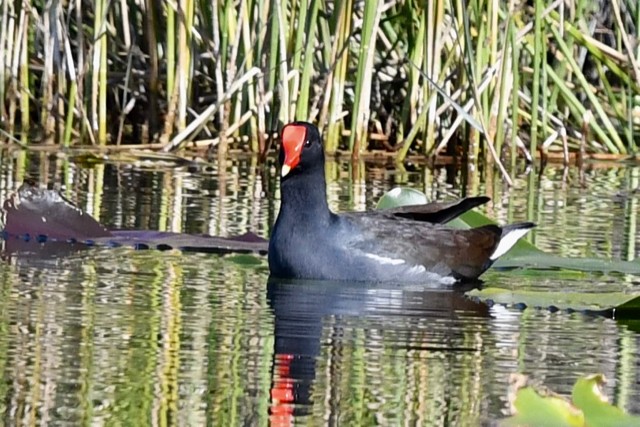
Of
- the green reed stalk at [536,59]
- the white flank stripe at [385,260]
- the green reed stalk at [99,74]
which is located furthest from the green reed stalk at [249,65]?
the white flank stripe at [385,260]

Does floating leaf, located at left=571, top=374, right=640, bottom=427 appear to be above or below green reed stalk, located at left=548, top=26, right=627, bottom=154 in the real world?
below

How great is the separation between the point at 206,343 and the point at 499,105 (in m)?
5.47

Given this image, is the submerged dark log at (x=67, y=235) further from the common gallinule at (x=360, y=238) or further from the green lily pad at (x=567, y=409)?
the green lily pad at (x=567, y=409)

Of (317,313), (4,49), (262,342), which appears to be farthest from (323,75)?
(262,342)

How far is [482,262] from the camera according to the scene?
6.42 metres

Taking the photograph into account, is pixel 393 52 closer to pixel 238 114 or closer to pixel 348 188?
pixel 238 114

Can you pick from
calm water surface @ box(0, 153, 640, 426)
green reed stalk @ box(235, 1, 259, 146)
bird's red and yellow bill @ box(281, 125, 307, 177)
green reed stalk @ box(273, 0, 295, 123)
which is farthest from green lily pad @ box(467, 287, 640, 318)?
green reed stalk @ box(235, 1, 259, 146)

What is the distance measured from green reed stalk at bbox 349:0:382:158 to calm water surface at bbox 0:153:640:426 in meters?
1.96

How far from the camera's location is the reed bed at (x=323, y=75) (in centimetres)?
977

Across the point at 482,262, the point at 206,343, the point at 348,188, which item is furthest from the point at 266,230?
the point at 206,343

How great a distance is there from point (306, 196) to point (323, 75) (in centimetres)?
454

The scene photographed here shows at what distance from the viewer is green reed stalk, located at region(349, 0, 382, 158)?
30.8 ft

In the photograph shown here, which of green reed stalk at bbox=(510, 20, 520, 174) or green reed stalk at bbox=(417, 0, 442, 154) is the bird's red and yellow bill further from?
green reed stalk at bbox=(417, 0, 442, 154)

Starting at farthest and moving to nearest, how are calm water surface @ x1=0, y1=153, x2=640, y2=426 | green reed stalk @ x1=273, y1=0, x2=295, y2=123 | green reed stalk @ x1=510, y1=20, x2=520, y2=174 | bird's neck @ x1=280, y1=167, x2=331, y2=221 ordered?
green reed stalk @ x1=273, y1=0, x2=295, y2=123 < green reed stalk @ x1=510, y1=20, x2=520, y2=174 < bird's neck @ x1=280, y1=167, x2=331, y2=221 < calm water surface @ x1=0, y1=153, x2=640, y2=426
